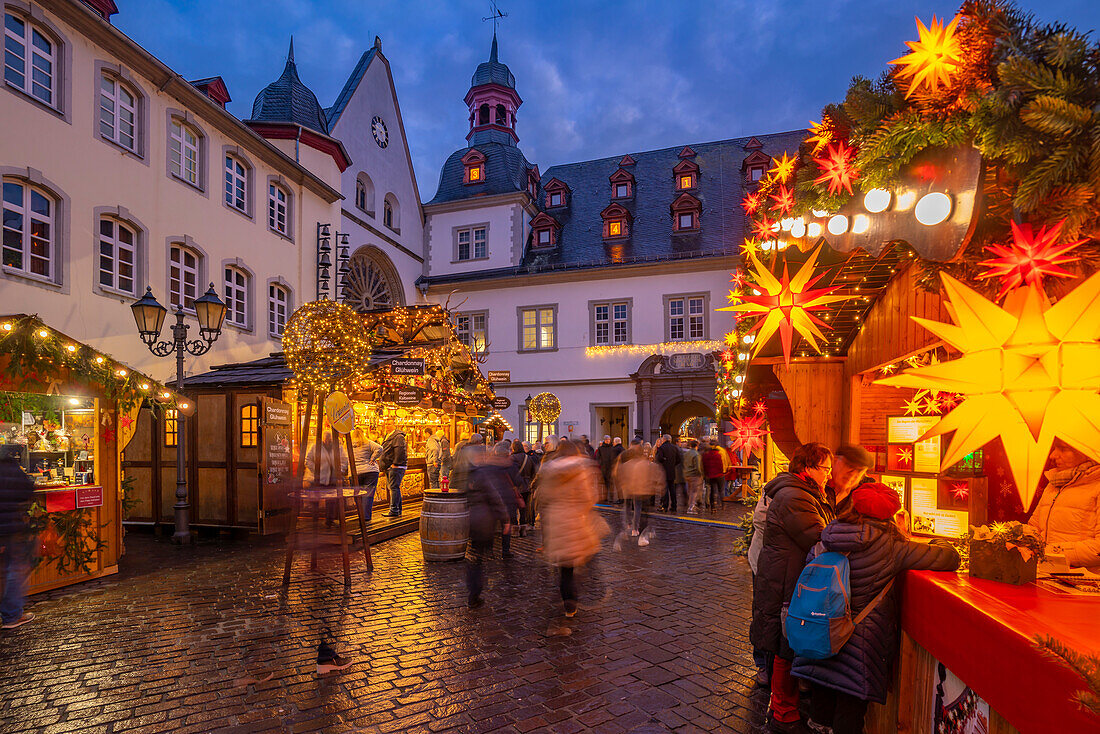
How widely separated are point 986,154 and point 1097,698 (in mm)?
1853

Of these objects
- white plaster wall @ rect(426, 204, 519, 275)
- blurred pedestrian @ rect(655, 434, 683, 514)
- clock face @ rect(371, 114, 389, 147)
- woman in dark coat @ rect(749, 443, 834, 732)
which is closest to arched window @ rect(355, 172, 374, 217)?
clock face @ rect(371, 114, 389, 147)

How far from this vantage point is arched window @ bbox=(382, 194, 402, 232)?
85.7 feet

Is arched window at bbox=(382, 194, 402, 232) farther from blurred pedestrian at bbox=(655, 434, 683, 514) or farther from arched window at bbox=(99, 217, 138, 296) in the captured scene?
blurred pedestrian at bbox=(655, 434, 683, 514)

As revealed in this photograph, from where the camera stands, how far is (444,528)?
8.98 meters

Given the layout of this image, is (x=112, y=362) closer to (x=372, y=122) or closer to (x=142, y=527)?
(x=142, y=527)

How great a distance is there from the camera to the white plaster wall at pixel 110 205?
36.1 ft

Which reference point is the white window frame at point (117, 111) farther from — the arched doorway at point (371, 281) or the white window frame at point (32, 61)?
the arched doorway at point (371, 281)

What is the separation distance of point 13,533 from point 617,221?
79.4 feet

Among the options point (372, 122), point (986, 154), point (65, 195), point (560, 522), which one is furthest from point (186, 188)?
point (986, 154)

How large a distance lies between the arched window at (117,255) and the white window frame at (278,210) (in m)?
4.82

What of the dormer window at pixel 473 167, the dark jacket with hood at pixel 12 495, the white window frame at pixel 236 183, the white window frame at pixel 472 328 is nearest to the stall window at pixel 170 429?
the dark jacket with hood at pixel 12 495

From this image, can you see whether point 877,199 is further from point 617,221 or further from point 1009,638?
point 617,221

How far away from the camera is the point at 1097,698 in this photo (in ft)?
5.50

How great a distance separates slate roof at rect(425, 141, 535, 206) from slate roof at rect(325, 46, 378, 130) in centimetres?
616
